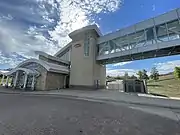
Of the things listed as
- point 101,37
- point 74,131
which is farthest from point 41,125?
point 101,37

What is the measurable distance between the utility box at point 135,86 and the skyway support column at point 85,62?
5.29 meters

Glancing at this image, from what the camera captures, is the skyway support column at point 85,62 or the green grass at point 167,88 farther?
the skyway support column at point 85,62

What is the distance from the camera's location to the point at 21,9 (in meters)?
13.3

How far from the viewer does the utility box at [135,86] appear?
18438 mm

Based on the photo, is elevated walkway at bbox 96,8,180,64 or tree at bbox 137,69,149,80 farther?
tree at bbox 137,69,149,80

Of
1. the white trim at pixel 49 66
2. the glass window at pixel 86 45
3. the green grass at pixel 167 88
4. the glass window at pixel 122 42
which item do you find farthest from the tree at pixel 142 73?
the white trim at pixel 49 66

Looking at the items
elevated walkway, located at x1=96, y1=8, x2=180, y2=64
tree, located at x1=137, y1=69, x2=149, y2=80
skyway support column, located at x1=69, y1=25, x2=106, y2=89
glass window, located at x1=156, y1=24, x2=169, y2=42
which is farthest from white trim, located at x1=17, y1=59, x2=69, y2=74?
tree, located at x1=137, y1=69, x2=149, y2=80

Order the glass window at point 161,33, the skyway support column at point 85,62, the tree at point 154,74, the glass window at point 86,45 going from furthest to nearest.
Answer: the tree at point 154,74
the glass window at point 86,45
the skyway support column at point 85,62
the glass window at point 161,33

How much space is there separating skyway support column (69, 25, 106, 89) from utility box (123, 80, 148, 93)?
5288mm

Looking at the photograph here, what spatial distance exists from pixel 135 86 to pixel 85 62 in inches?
365

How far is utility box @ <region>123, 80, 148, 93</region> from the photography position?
60.5ft

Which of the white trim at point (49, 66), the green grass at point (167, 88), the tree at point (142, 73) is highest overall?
the tree at point (142, 73)

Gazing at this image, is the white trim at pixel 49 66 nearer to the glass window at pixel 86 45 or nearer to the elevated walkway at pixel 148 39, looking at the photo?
the glass window at pixel 86 45

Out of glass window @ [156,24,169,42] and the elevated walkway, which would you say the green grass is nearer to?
the elevated walkway
